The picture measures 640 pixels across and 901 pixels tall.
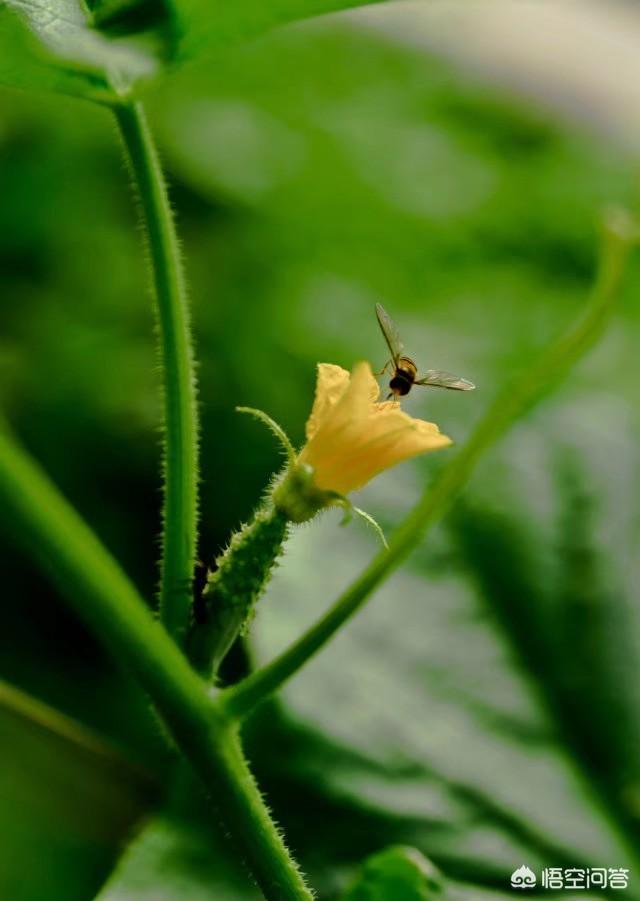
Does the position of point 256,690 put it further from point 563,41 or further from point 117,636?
point 563,41

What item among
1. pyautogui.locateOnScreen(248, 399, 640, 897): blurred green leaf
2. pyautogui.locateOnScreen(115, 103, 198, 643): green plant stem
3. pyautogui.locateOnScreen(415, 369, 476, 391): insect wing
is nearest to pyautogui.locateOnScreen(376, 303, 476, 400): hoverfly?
pyautogui.locateOnScreen(415, 369, 476, 391): insect wing

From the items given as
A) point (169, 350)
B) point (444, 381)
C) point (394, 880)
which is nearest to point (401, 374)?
point (444, 381)

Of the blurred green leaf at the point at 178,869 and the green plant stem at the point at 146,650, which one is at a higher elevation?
the green plant stem at the point at 146,650

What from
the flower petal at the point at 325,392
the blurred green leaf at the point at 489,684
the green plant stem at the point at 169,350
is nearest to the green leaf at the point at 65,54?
the green plant stem at the point at 169,350

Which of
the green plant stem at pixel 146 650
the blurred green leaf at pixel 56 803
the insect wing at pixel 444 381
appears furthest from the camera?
the blurred green leaf at pixel 56 803

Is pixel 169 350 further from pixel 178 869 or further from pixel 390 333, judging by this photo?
pixel 178 869

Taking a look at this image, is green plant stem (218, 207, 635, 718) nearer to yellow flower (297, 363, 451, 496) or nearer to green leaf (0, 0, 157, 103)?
yellow flower (297, 363, 451, 496)

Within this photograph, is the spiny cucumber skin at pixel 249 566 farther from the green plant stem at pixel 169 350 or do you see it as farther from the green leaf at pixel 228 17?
the green leaf at pixel 228 17

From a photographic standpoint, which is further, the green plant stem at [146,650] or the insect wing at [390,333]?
the insect wing at [390,333]
